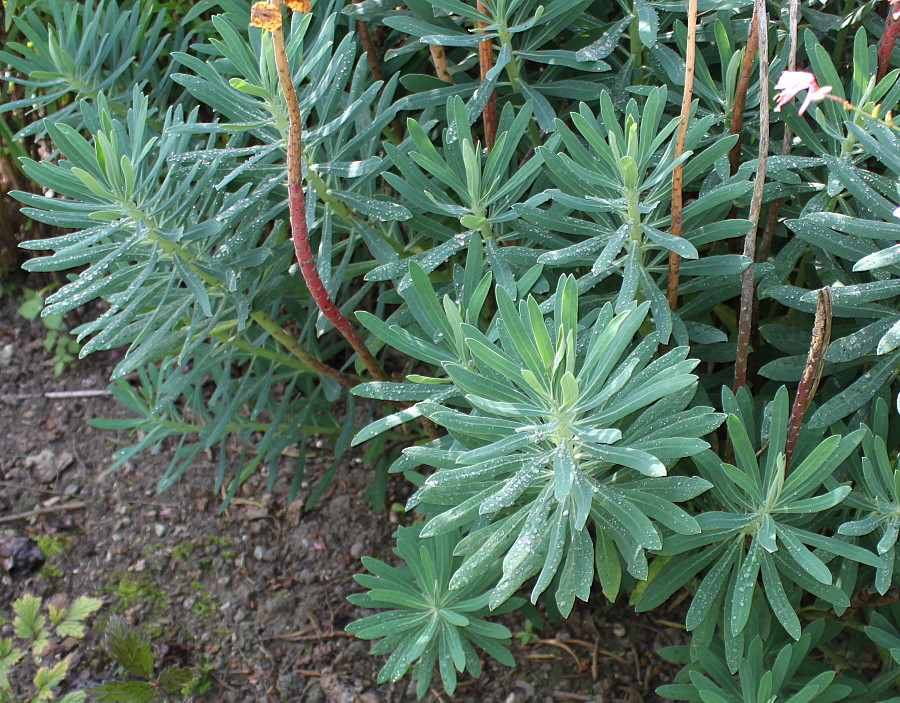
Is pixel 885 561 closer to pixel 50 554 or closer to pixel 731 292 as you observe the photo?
pixel 731 292

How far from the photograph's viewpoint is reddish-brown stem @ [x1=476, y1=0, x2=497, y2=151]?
1850mm

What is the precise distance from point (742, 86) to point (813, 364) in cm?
65

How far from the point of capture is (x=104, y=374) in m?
3.38

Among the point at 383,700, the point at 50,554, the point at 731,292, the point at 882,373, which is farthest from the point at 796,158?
the point at 50,554

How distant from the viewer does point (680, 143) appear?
58.7 inches

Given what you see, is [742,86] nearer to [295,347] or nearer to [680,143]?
[680,143]

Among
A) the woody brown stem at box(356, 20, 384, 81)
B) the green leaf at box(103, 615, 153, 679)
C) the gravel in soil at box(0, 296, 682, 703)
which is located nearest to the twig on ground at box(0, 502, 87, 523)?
the gravel in soil at box(0, 296, 682, 703)

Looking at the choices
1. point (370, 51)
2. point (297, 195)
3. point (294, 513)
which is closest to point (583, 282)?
point (297, 195)

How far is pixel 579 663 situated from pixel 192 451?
51.6 inches

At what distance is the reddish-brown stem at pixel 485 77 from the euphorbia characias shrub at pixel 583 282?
0.03 feet

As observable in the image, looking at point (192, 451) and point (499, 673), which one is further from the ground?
point (192, 451)

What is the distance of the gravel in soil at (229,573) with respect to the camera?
244 centimetres

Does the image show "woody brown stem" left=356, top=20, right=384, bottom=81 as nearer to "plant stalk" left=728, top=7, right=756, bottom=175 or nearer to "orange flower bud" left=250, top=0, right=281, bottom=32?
"plant stalk" left=728, top=7, right=756, bottom=175

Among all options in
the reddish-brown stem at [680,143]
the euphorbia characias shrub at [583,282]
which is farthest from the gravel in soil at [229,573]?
the reddish-brown stem at [680,143]
